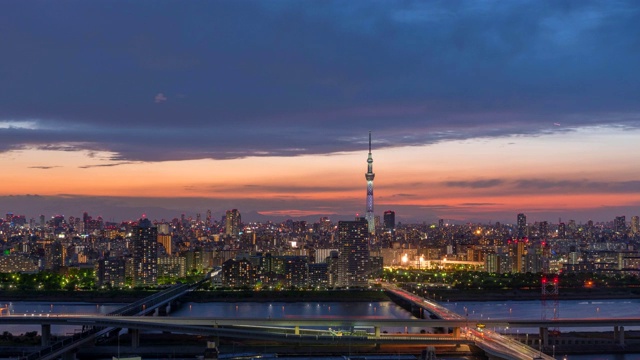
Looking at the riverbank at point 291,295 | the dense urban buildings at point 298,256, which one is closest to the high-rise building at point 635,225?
the dense urban buildings at point 298,256

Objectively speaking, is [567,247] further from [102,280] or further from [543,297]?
[102,280]

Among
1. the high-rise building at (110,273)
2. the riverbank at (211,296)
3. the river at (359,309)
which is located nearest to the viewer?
the river at (359,309)

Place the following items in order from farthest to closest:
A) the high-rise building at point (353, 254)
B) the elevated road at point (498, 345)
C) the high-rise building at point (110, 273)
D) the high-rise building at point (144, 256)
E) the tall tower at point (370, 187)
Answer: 1. the tall tower at point (370, 187)
2. the high-rise building at point (144, 256)
3. the high-rise building at point (353, 254)
4. the high-rise building at point (110, 273)
5. the elevated road at point (498, 345)

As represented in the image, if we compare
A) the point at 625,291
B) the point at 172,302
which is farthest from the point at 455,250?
the point at 172,302

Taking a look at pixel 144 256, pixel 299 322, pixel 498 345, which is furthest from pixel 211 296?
pixel 498 345

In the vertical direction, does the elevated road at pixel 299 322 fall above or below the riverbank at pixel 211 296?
above

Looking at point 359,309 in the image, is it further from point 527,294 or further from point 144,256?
point 144,256

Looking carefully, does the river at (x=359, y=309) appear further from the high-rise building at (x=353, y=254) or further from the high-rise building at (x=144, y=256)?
the high-rise building at (x=144, y=256)
